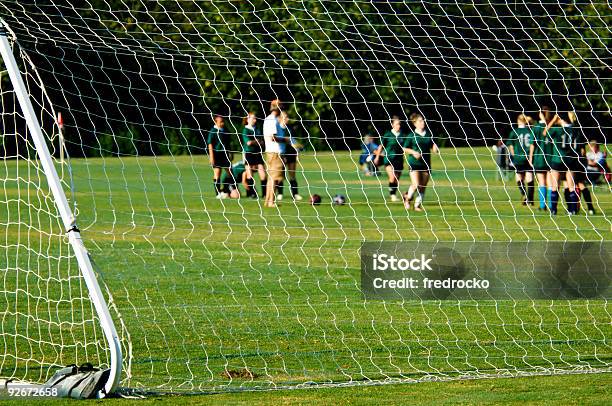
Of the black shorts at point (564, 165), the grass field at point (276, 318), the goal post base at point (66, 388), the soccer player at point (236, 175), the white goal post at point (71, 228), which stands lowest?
the soccer player at point (236, 175)

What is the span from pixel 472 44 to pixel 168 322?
10086mm

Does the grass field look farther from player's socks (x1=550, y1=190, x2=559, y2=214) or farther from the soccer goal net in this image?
player's socks (x1=550, y1=190, x2=559, y2=214)

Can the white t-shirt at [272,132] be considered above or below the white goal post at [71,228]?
below

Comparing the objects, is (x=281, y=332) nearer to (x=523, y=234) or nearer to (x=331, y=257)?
(x=331, y=257)

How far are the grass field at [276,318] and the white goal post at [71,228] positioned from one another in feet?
0.85

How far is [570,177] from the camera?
58.5 feet

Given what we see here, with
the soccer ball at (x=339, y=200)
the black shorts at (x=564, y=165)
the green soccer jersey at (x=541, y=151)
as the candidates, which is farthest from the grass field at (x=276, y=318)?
the soccer ball at (x=339, y=200)

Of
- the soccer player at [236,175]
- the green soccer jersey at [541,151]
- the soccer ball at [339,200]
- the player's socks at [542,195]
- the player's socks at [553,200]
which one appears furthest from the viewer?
the soccer player at [236,175]

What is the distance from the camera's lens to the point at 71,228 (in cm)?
637

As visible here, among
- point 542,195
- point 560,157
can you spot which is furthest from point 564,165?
point 542,195

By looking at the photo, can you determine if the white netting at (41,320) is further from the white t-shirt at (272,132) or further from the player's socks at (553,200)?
the player's socks at (553,200)

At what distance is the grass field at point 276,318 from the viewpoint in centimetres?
713

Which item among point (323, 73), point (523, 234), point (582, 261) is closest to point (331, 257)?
point (523, 234)

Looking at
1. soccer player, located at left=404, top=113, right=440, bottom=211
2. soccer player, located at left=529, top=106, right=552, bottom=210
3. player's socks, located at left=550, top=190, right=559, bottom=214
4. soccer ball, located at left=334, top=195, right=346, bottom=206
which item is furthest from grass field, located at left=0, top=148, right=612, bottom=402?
soccer ball, located at left=334, top=195, right=346, bottom=206
